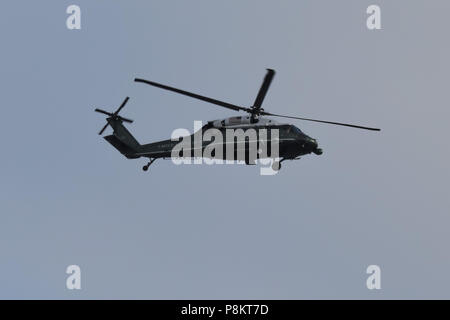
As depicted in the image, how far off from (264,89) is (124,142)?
11664 millimetres

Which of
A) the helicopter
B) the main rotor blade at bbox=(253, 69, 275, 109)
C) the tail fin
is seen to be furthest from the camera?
the tail fin

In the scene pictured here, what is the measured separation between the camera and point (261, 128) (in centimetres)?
5659

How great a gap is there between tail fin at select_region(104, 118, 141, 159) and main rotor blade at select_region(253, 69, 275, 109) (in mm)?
9413

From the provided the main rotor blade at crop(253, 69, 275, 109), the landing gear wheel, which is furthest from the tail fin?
the landing gear wheel

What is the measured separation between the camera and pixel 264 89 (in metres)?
54.5

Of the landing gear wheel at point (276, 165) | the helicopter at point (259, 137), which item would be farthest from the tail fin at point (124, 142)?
the landing gear wheel at point (276, 165)

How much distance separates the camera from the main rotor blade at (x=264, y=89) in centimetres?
5325

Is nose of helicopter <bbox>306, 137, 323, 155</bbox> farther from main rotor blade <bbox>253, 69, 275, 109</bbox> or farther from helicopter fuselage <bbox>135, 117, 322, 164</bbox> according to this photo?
main rotor blade <bbox>253, 69, 275, 109</bbox>

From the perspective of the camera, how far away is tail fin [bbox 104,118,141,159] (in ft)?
194

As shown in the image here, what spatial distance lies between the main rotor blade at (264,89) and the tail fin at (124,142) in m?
9.41

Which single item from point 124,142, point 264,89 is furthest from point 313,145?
point 124,142
